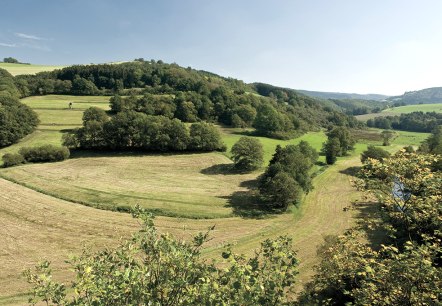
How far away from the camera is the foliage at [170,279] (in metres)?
7.59

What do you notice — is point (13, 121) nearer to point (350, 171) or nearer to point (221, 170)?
point (221, 170)

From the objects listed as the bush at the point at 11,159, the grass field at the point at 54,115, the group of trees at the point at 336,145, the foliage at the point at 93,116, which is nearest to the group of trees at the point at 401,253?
the bush at the point at 11,159

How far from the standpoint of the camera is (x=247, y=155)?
70625mm

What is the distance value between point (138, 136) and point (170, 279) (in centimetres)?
7513

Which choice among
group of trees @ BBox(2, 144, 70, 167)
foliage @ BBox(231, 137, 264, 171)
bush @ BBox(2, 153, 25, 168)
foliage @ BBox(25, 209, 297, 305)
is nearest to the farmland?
bush @ BBox(2, 153, 25, 168)

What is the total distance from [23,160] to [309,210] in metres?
64.5

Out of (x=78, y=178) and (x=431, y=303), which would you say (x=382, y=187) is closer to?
(x=431, y=303)

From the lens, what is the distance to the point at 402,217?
1253 cm

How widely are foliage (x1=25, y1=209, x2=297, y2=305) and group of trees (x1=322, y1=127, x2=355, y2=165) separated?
8406cm

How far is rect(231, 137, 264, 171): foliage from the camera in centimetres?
7056

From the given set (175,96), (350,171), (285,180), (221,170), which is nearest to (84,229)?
(285,180)

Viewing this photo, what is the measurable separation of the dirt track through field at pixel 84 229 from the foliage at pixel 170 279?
81.1 ft

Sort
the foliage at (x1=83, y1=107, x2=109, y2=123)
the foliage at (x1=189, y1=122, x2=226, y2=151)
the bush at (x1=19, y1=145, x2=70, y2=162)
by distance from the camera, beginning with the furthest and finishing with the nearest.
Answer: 1. the foliage at (x1=83, y1=107, x2=109, y2=123)
2. the foliage at (x1=189, y1=122, x2=226, y2=151)
3. the bush at (x1=19, y1=145, x2=70, y2=162)

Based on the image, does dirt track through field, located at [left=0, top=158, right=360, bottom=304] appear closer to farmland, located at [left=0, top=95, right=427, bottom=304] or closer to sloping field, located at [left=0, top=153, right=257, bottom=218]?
farmland, located at [left=0, top=95, right=427, bottom=304]
